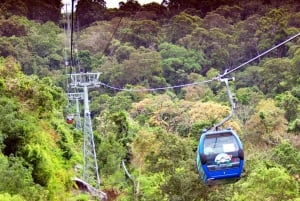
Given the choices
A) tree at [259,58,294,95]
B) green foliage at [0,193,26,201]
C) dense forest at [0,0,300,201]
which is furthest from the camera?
tree at [259,58,294,95]

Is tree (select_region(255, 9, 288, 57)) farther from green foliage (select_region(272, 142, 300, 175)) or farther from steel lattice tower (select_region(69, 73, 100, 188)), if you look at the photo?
green foliage (select_region(272, 142, 300, 175))

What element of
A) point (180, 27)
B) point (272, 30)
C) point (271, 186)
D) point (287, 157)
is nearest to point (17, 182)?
point (271, 186)

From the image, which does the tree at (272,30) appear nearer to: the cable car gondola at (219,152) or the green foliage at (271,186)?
the green foliage at (271,186)

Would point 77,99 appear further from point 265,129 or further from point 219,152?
point 219,152

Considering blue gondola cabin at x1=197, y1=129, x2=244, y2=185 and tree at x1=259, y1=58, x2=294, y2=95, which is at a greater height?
blue gondola cabin at x1=197, y1=129, x2=244, y2=185

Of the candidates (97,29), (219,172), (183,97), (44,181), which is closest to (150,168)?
(44,181)

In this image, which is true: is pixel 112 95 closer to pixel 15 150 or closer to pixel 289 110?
pixel 289 110

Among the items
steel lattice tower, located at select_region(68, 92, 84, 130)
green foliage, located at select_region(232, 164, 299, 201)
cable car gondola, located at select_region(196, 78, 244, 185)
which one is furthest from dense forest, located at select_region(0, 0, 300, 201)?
cable car gondola, located at select_region(196, 78, 244, 185)

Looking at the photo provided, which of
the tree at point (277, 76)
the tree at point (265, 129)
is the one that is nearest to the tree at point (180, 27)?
the tree at point (277, 76)

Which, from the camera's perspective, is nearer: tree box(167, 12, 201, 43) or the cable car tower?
the cable car tower
